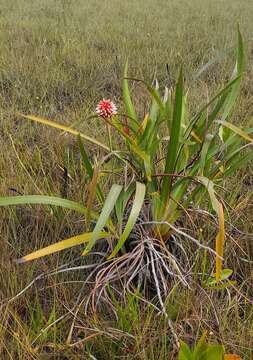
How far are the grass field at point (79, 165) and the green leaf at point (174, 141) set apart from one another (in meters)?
0.21

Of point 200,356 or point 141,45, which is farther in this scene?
point 141,45

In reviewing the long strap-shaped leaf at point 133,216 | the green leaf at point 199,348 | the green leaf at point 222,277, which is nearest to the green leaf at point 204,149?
the long strap-shaped leaf at point 133,216

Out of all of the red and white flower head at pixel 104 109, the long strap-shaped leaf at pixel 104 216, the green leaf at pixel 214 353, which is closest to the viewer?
the green leaf at pixel 214 353

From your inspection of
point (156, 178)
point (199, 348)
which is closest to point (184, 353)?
point (199, 348)

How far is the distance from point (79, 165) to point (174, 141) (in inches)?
30.1

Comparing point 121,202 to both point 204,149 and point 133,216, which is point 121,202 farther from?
point 204,149

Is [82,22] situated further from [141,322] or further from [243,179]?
[141,322]

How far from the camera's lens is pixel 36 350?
1.06 metres

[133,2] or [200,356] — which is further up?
[200,356]

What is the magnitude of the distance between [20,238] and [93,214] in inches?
12.6

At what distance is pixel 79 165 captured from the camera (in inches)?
76.7

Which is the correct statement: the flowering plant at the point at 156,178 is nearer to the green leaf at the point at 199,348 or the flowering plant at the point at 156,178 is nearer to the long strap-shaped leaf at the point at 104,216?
the long strap-shaped leaf at the point at 104,216

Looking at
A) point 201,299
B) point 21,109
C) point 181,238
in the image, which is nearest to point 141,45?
point 21,109

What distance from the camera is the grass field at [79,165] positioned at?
1.12 m
